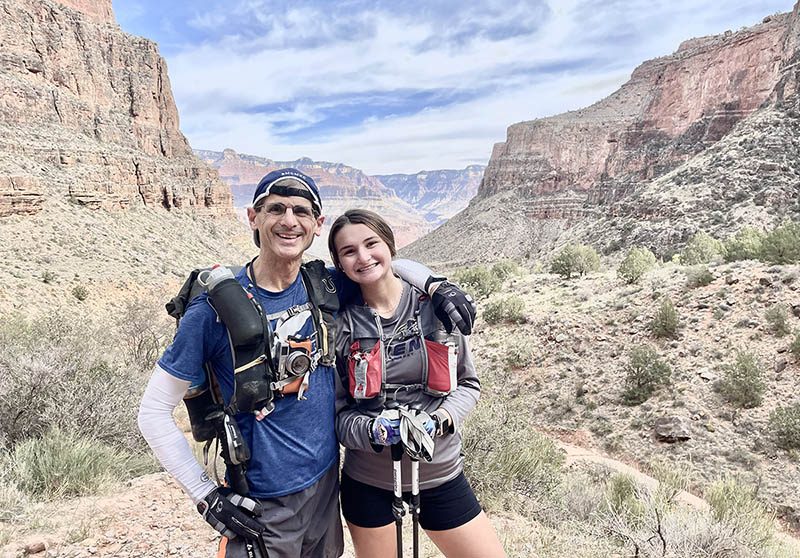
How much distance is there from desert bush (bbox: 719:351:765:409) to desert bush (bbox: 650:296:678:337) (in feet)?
6.22

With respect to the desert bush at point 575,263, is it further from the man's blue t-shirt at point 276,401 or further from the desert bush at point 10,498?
the man's blue t-shirt at point 276,401

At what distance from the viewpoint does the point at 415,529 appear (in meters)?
2.16

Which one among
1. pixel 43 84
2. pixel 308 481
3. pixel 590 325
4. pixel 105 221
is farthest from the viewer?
pixel 43 84

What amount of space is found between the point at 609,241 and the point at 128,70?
5921cm

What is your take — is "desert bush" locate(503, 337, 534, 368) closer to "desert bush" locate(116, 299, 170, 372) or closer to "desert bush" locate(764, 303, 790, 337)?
"desert bush" locate(764, 303, 790, 337)

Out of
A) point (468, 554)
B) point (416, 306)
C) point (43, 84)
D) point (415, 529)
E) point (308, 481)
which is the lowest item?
point (468, 554)

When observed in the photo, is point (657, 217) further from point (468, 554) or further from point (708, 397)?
point (468, 554)

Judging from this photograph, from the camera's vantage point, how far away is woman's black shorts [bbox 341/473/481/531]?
219 cm

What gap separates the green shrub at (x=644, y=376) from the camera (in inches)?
380

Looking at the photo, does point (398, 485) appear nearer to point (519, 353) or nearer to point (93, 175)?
point (519, 353)

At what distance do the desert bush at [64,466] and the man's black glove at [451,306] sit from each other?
3.92 m

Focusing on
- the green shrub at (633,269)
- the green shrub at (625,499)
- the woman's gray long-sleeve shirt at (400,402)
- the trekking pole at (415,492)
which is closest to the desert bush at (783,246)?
the green shrub at (633,269)

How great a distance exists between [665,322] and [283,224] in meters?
11.0

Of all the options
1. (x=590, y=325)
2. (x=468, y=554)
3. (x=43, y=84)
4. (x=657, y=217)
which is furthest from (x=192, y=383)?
(x=43, y=84)
